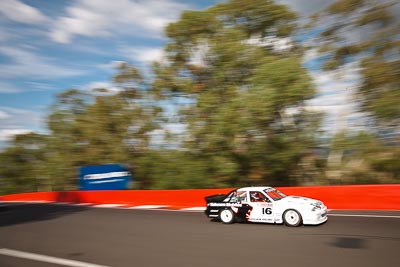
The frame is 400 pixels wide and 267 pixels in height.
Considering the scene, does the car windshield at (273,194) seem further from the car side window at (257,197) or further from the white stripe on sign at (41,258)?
the white stripe on sign at (41,258)

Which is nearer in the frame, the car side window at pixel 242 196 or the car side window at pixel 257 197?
the car side window at pixel 257 197

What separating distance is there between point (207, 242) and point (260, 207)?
8.57 ft

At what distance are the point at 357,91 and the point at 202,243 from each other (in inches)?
616

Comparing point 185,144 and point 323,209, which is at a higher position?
point 185,144

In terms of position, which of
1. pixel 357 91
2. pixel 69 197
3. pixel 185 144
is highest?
pixel 357 91

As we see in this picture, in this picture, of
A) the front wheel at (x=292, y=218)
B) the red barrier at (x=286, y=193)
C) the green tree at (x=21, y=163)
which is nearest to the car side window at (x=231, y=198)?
the front wheel at (x=292, y=218)

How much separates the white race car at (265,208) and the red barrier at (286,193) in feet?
10.2

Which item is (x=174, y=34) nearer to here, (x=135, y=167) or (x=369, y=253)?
(x=135, y=167)

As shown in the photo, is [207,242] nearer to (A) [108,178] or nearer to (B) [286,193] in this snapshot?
(B) [286,193]

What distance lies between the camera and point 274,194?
35.3 ft

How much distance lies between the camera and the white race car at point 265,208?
9742 mm

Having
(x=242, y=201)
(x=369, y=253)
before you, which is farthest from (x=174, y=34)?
(x=369, y=253)

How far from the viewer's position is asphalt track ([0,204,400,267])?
268 inches

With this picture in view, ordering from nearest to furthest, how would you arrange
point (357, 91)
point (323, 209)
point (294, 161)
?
point (323, 209)
point (357, 91)
point (294, 161)
